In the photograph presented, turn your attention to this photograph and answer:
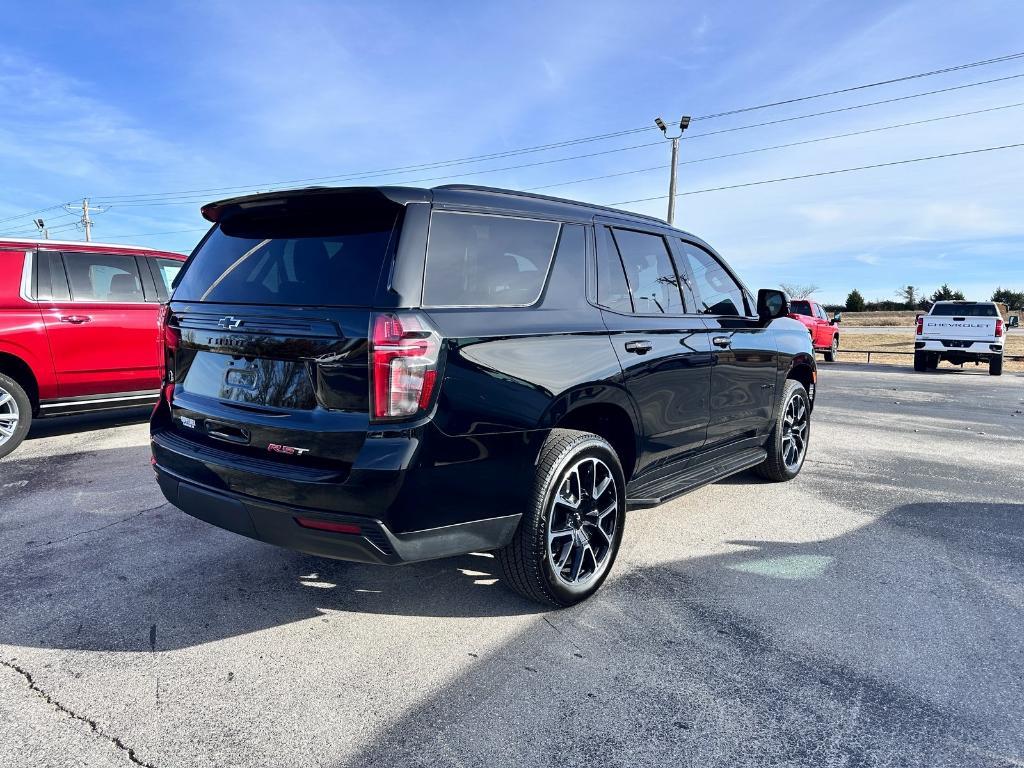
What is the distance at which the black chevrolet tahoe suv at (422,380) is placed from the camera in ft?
8.46

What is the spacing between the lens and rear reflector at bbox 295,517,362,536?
2.56 meters

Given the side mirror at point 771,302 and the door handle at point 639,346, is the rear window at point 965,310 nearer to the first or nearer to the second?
the side mirror at point 771,302

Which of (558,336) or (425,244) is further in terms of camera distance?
(558,336)

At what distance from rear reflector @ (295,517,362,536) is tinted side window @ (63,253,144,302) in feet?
17.7

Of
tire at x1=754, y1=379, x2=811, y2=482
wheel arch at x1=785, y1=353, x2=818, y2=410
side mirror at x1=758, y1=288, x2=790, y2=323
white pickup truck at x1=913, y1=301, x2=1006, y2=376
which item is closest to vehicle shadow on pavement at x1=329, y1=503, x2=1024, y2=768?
tire at x1=754, y1=379, x2=811, y2=482

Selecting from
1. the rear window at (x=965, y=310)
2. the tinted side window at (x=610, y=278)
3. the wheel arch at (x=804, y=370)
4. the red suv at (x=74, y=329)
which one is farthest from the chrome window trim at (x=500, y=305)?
the rear window at (x=965, y=310)

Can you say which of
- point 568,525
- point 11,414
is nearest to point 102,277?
point 11,414

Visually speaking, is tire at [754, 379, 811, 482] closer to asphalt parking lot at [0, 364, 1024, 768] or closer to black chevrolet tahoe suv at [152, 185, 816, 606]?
asphalt parking lot at [0, 364, 1024, 768]

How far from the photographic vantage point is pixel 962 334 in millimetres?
17109

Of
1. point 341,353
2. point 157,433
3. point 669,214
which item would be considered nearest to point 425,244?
point 341,353

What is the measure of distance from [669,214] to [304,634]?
25.6 metres

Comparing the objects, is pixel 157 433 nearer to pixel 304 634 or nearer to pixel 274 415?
pixel 274 415

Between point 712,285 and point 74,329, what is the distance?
582 centimetres

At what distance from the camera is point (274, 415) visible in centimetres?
278
